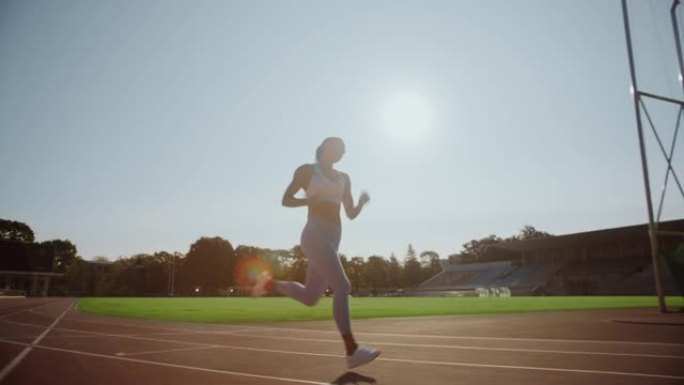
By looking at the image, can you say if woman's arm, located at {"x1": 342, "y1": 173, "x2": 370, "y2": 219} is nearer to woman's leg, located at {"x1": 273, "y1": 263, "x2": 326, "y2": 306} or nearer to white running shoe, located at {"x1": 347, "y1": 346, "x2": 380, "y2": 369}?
woman's leg, located at {"x1": 273, "y1": 263, "x2": 326, "y2": 306}

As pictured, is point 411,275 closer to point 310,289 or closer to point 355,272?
point 355,272

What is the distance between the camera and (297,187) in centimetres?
482

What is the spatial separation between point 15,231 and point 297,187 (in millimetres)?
119830

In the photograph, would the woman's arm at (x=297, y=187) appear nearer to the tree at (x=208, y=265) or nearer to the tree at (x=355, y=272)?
the tree at (x=208, y=265)

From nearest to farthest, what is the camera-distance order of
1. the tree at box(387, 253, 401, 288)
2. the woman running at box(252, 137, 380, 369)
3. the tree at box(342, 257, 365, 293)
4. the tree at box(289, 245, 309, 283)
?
the woman running at box(252, 137, 380, 369)
the tree at box(289, 245, 309, 283)
the tree at box(342, 257, 365, 293)
the tree at box(387, 253, 401, 288)

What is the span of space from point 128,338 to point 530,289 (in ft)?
221

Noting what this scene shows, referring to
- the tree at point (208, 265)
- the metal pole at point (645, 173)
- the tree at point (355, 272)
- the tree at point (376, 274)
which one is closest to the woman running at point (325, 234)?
the metal pole at point (645, 173)

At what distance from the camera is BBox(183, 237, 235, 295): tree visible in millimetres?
89875

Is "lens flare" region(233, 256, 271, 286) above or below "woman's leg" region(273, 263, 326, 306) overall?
above

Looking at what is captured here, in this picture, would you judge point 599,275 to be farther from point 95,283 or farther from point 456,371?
point 95,283

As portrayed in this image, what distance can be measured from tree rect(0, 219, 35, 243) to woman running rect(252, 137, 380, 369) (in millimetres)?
117994

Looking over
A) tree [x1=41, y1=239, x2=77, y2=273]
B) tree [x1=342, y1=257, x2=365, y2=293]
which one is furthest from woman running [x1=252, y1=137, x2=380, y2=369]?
tree [x1=41, y1=239, x2=77, y2=273]

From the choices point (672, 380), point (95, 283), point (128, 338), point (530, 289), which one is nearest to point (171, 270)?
point (95, 283)

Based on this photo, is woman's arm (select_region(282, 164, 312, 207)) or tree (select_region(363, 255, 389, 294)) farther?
tree (select_region(363, 255, 389, 294))
